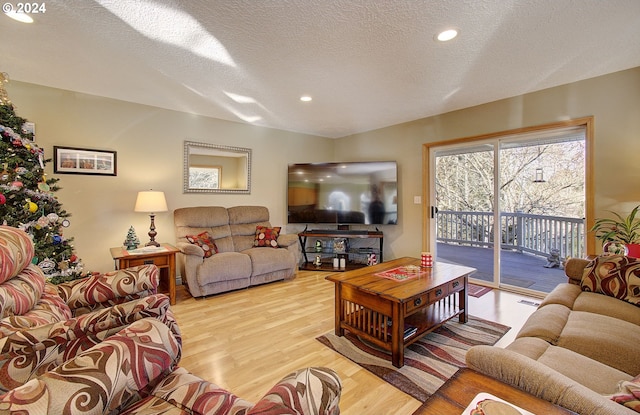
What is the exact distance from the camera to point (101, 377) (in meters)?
0.68

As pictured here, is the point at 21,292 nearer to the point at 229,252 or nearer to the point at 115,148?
the point at 229,252

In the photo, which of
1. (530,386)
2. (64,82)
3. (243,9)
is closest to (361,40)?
(243,9)

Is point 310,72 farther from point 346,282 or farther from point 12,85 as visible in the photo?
point 12,85

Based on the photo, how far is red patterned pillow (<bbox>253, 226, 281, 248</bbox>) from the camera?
4070 mm

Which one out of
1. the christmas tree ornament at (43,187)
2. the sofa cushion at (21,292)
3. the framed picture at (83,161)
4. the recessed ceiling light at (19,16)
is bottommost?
the sofa cushion at (21,292)

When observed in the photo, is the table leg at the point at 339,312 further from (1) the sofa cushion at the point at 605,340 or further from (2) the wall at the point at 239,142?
(2) the wall at the point at 239,142

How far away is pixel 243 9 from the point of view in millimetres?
1781

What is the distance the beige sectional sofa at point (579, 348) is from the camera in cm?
80

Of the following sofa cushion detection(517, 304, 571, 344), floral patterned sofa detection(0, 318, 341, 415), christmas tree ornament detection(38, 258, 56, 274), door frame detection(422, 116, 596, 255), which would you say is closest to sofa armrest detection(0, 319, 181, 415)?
floral patterned sofa detection(0, 318, 341, 415)

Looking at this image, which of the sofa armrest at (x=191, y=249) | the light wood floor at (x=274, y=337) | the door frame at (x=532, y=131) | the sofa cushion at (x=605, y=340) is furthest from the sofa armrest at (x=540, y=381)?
the sofa armrest at (x=191, y=249)

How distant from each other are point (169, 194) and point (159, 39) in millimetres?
2222

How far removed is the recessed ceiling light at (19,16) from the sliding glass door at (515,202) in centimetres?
442

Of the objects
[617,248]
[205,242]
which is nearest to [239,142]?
[205,242]

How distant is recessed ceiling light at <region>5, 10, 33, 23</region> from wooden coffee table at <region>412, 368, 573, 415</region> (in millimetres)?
3129
